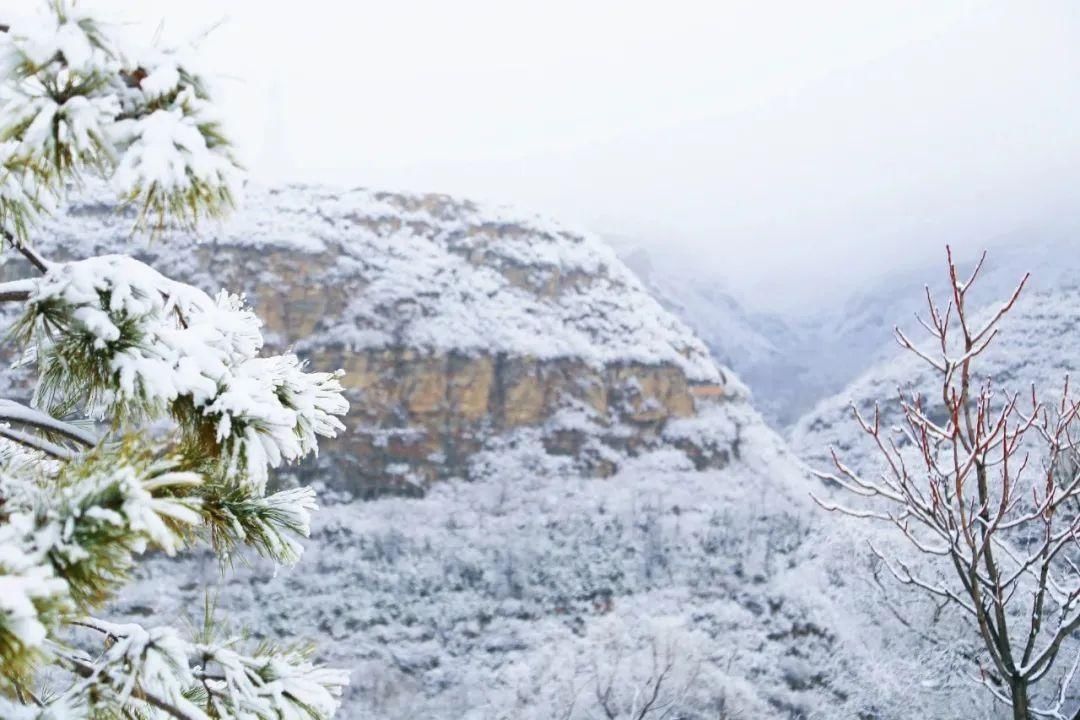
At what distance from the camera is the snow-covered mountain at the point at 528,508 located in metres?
18.4

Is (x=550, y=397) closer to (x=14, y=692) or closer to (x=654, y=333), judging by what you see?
(x=654, y=333)

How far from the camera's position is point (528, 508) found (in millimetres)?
34375

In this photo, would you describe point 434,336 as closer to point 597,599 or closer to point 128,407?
point 597,599

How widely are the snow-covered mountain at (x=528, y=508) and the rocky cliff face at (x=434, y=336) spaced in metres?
0.13

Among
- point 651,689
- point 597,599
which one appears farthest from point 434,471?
point 651,689

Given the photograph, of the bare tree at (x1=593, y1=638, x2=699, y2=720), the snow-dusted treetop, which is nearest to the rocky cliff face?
the bare tree at (x1=593, y1=638, x2=699, y2=720)

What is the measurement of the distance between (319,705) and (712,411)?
40.9 meters

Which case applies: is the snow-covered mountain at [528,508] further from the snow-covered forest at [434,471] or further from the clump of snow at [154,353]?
the clump of snow at [154,353]

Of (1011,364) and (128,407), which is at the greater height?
(1011,364)

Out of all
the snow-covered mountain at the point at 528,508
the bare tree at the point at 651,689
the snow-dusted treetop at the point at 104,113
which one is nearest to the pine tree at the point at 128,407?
the snow-dusted treetop at the point at 104,113

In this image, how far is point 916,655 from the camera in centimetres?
1628

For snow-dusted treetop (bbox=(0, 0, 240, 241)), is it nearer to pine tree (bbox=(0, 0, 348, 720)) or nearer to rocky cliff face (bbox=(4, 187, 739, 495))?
pine tree (bbox=(0, 0, 348, 720))

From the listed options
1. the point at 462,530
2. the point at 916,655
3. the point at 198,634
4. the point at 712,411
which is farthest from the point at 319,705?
the point at 712,411

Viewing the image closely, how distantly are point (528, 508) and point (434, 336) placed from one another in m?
10.8
